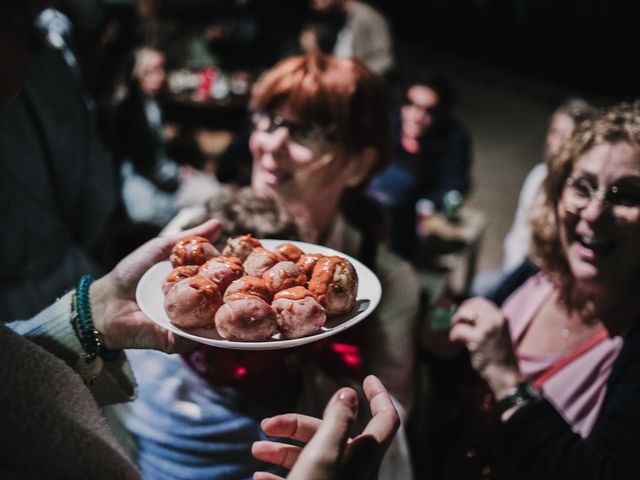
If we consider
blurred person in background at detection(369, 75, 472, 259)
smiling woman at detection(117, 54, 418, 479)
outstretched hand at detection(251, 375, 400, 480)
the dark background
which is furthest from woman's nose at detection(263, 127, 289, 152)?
the dark background

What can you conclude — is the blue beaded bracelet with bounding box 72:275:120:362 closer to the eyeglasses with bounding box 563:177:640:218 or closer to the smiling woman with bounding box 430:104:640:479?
the smiling woman with bounding box 430:104:640:479

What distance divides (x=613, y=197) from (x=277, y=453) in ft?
2.86

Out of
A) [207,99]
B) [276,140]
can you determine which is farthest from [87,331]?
[207,99]

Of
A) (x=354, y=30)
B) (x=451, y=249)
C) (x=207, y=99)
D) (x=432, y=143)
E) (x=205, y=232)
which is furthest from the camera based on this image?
(x=207, y=99)

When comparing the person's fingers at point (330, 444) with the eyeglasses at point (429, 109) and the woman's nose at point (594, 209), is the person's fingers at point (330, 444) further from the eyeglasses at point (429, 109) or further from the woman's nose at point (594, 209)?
the eyeglasses at point (429, 109)

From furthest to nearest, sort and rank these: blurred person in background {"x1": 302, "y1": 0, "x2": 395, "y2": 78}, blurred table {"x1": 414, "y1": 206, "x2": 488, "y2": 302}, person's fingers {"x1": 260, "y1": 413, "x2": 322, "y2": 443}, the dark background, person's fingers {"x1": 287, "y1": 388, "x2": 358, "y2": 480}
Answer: the dark background, blurred person in background {"x1": 302, "y1": 0, "x2": 395, "y2": 78}, blurred table {"x1": 414, "y1": 206, "x2": 488, "y2": 302}, person's fingers {"x1": 260, "y1": 413, "x2": 322, "y2": 443}, person's fingers {"x1": 287, "y1": 388, "x2": 358, "y2": 480}

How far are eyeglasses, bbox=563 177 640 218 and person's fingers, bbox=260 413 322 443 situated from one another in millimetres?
809

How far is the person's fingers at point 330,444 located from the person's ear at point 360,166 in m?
1.23

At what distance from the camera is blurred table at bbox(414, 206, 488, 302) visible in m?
3.30

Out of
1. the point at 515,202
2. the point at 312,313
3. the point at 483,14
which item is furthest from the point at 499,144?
the point at 312,313

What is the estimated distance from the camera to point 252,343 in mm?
820

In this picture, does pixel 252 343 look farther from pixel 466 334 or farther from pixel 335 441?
pixel 466 334

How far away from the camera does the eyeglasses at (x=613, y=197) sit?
123 cm

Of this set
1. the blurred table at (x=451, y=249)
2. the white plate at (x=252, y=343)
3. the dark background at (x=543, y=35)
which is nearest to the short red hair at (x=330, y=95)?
the white plate at (x=252, y=343)
